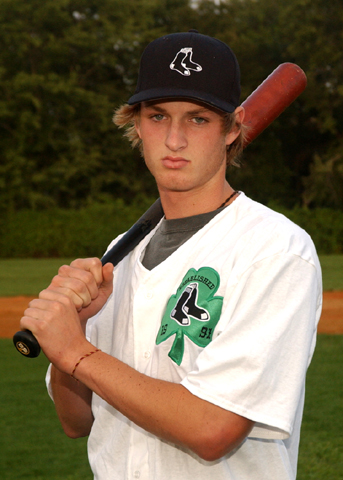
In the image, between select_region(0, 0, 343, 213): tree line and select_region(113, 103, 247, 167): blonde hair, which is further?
select_region(0, 0, 343, 213): tree line

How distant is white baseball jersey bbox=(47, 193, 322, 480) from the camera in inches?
64.6

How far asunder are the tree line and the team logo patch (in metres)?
35.5

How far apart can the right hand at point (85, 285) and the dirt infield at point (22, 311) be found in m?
9.08

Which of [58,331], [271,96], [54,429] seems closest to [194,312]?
[58,331]

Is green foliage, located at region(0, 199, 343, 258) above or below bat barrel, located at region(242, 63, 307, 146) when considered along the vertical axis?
below

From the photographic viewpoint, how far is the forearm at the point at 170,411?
1.61 metres

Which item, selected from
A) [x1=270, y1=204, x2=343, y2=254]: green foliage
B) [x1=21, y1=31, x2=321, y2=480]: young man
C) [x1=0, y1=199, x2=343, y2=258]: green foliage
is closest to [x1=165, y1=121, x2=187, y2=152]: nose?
[x1=21, y1=31, x2=321, y2=480]: young man

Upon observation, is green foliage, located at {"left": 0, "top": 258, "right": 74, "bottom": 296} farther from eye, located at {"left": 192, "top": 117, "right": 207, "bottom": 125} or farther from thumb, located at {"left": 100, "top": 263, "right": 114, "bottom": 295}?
eye, located at {"left": 192, "top": 117, "right": 207, "bottom": 125}

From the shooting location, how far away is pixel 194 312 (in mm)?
1800

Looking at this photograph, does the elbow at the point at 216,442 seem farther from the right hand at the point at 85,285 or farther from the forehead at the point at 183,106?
the forehead at the point at 183,106

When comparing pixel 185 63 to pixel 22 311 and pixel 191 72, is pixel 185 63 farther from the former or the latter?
pixel 22 311

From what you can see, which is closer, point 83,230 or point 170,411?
point 170,411

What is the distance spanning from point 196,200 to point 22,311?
1142cm

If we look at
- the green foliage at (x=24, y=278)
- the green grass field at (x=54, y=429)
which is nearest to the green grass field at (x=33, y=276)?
the green foliage at (x=24, y=278)
